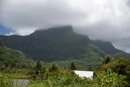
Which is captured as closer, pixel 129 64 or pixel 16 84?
pixel 16 84

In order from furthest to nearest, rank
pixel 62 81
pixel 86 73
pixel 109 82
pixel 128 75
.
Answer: pixel 86 73 → pixel 128 75 → pixel 62 81 → pixel 109 82

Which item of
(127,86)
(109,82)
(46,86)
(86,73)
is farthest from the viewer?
(86,73)

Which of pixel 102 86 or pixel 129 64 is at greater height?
pixel 129 64

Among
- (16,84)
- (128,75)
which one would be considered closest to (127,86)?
(128,75)

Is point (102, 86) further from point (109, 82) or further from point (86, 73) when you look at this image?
point (86, 73)

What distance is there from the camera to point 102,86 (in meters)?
30.0

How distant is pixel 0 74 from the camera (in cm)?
1931

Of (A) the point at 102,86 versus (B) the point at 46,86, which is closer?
(A) the point at 102,86

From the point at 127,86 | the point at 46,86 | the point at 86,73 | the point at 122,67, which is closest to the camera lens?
the point at 46,86

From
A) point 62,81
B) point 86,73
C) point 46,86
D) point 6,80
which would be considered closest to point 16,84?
point 6,80

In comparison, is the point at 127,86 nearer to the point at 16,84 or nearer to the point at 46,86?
the point at 46,86

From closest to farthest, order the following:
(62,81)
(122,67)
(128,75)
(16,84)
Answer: (16,84), (62,81), (128,75), (122,67)

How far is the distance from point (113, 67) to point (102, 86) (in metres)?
36.3

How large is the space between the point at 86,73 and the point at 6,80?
66041mm
